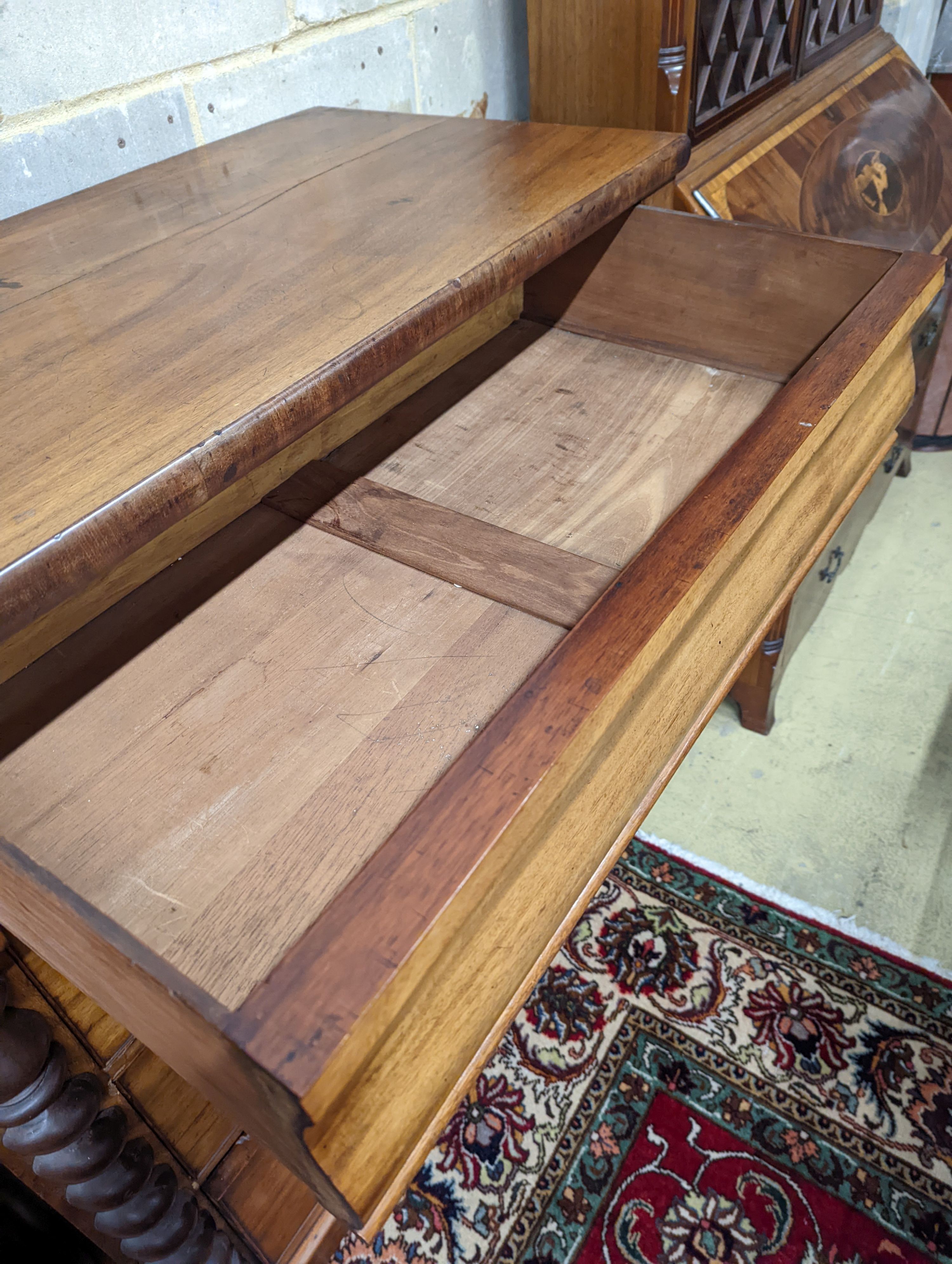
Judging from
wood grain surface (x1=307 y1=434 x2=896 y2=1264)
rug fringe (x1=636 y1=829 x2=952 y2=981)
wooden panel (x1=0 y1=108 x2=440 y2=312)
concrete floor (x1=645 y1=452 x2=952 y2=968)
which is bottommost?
rug fringe (x1=636 y1=829 x2=952 y2=981)

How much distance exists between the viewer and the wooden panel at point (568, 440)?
0.85m

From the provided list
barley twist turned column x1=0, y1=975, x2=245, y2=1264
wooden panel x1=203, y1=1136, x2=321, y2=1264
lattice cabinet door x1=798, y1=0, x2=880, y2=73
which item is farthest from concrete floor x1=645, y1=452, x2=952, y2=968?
lattice cabinet door x1=798, y1=0, x2=880, y2=73

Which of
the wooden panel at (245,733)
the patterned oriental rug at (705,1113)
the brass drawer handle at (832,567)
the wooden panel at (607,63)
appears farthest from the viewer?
the brass drawer handle at (832,567)

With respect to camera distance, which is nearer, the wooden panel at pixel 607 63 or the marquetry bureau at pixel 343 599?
the marquetry bureau at pixel 343 599

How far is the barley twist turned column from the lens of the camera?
563mm

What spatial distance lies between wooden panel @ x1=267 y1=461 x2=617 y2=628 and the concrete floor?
862 millimetres

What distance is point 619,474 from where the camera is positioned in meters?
0.90

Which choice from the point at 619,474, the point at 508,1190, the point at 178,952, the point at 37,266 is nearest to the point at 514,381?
the point at 619,474

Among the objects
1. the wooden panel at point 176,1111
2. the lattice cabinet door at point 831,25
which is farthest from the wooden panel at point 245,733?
the lattice cabinet door at point 831,25

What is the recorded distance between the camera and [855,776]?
60.2 inches

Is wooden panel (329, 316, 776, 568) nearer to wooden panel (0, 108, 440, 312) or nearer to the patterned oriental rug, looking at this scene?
wooden panel (0, 108, 440, 312)

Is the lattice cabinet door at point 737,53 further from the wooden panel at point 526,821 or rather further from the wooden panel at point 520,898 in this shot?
the wooden panel at point 520,898

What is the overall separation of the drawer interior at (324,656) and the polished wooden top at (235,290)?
202 mm

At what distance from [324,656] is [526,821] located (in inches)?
11.2
